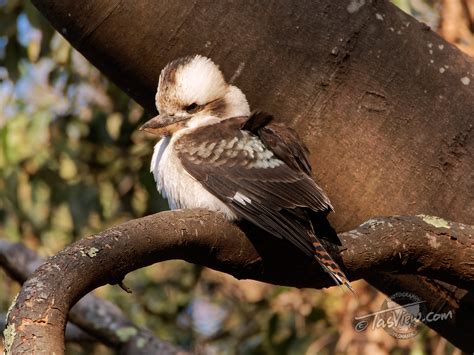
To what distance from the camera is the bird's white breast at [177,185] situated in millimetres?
2547

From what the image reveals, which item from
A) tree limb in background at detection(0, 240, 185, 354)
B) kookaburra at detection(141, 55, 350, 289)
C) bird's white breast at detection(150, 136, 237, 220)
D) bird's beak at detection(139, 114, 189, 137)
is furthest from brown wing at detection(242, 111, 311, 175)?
tree limb in background at detection(0, 240, 185, 354)

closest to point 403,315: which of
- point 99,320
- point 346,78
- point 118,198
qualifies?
point 346,78

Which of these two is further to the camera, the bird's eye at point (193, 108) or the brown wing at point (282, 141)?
the bird's eye at point (193, 108)

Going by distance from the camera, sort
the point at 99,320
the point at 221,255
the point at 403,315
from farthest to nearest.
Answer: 1. the point at 99,320
2. the point at 403,315
3. the point at 221,255

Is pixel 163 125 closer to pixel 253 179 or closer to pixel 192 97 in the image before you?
pixel 192 97

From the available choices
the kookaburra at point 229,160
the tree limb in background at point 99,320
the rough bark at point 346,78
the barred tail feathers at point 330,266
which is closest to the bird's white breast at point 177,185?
the kookaburra at point 229,160

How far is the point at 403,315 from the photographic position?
254cm

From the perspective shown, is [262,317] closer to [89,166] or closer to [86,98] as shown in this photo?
[89,166]

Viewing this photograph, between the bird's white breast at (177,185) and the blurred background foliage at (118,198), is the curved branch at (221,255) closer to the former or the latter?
the bird's white breast at (177,185)

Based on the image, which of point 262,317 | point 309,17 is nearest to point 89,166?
point 262,317

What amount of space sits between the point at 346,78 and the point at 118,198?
8.15ft

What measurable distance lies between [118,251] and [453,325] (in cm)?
108

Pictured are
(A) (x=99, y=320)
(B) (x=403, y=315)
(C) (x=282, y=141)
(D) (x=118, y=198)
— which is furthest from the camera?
(D) (x=118, y=198)

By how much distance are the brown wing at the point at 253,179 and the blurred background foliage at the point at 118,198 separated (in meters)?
1.04
